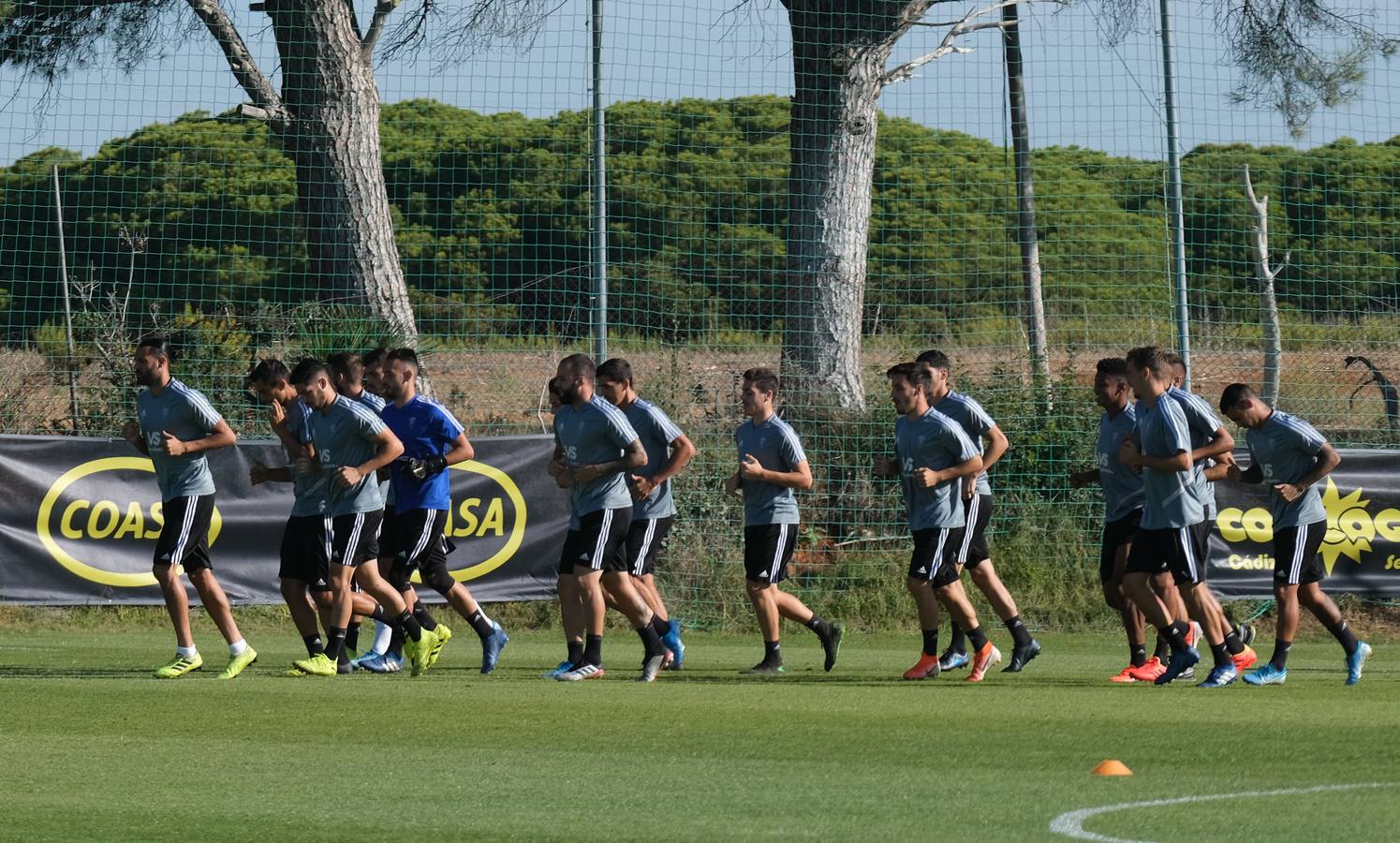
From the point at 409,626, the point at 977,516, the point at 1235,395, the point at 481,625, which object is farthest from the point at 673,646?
the point at 1235,395

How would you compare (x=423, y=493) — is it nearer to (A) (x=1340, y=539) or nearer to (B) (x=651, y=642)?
(B) (x=651, y=642)

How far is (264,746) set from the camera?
7996mm

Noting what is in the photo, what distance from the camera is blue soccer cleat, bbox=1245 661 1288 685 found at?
36.5 feet

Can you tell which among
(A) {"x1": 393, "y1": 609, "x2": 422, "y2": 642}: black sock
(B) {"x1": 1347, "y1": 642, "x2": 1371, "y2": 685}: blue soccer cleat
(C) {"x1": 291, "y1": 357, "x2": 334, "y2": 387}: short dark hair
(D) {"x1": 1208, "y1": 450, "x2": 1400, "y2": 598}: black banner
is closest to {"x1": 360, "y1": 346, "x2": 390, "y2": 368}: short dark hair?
(C) {"x1": 291, "y1": 357, "x2": 334, "y2": 387}: short dark hair

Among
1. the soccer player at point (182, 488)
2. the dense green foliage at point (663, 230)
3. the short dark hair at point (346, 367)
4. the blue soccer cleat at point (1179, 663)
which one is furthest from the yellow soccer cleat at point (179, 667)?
the blue soccer cleat at point (1179, 663)

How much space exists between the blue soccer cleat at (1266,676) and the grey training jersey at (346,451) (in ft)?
17.9

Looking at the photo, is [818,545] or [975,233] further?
[975,233]

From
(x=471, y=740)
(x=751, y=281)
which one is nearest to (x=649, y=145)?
(x=751, y=281)

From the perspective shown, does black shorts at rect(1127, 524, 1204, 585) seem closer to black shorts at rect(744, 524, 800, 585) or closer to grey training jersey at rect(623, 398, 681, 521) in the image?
Result: black shorts at rect(744, 524, 800, 585)

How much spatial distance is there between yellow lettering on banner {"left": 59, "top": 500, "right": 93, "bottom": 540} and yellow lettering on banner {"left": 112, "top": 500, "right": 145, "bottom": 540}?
0.31m

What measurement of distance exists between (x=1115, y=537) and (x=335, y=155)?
28.9 ft

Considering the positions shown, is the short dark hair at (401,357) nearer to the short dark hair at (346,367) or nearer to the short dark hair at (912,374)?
the short dark hair at (346,367)

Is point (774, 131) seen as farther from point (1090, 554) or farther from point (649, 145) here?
point (1090, 554)

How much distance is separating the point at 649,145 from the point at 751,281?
1565mm
